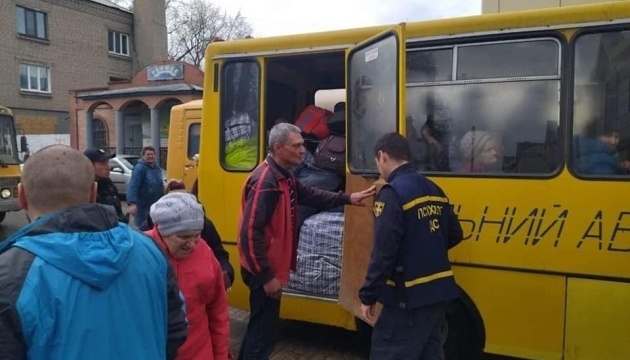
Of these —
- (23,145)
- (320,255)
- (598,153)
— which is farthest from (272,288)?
(23,145)

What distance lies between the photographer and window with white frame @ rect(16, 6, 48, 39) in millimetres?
30375

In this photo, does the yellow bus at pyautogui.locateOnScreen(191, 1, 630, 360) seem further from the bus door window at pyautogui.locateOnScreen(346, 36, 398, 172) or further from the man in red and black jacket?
the man in red and black jacket

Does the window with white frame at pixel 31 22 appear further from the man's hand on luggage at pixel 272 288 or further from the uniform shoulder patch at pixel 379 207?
the uniform shoulder patch at pixel 379 207

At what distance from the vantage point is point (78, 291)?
1490 mm

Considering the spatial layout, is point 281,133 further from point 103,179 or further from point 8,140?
point 8,140

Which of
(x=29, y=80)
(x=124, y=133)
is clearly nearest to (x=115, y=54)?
(x=29, y=80)

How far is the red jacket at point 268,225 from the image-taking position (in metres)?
3.49

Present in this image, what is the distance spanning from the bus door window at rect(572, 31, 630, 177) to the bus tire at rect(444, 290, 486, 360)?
123 centimetres

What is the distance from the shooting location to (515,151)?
3783 mm

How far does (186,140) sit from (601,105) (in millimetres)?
6670

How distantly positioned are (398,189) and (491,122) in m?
1.24

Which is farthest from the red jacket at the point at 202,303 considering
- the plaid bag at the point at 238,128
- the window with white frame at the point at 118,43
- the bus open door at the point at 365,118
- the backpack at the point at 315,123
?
the window with white frame at the point at 118,43

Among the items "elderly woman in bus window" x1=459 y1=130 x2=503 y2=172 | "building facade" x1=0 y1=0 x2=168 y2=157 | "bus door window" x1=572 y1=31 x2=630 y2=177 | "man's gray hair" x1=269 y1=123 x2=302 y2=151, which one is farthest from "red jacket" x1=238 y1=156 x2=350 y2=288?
"building facade" x1=0 y1=0 x2=168 y2=157

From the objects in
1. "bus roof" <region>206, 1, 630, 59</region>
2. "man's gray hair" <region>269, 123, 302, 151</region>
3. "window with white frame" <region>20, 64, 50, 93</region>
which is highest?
"window with white frame" <region>20, 64, 50, 93</region>
